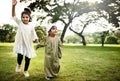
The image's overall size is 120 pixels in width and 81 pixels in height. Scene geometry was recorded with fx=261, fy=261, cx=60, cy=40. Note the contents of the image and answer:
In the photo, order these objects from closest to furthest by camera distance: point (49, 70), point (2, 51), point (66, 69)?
point (49, 70) < point (66, 69) < point (2, 51)

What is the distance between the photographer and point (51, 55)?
367 cm

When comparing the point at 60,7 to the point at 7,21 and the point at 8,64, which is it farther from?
the point at 8,64

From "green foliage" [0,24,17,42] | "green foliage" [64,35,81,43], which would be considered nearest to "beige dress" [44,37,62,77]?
"green foliage" [64,35,81,43]

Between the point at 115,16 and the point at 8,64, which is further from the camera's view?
the point at 115,16

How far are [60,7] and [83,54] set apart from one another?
0.95 m

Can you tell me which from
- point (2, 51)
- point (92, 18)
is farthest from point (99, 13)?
point (2, 51)

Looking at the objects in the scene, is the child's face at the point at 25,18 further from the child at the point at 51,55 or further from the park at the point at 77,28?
the park at the point at 77,28

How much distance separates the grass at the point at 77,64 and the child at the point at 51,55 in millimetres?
122

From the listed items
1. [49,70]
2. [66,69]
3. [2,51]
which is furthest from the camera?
[2,51]

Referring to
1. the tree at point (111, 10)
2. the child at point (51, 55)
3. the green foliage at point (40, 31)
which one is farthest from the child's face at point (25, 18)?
the tree at point (111, 10)

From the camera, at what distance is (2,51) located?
177 inches

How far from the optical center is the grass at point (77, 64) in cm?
382

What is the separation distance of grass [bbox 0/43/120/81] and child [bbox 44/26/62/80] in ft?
0.40

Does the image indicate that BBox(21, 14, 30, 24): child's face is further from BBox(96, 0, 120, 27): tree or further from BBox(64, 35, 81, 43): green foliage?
BBox(96, 0, 120, 27): tree
